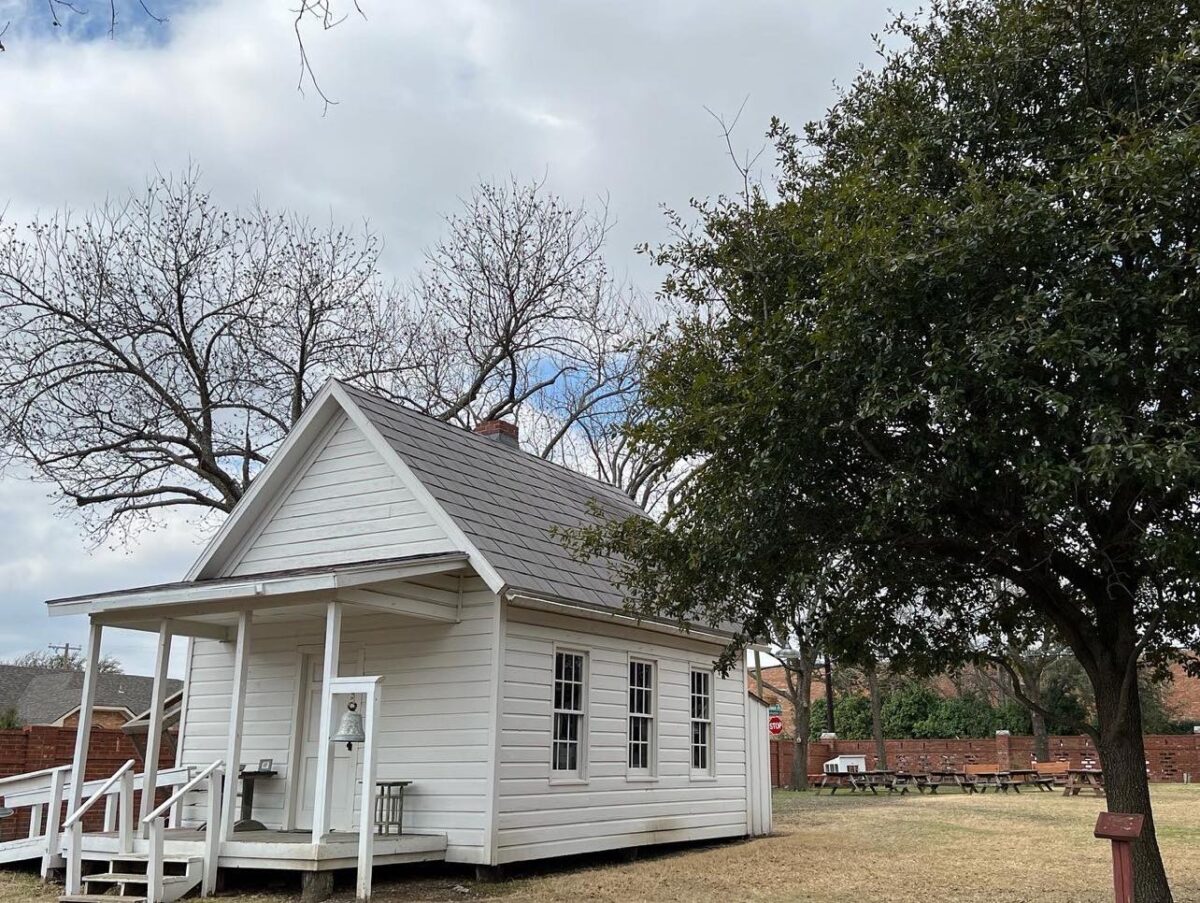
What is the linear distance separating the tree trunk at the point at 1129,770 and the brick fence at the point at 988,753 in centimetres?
2375

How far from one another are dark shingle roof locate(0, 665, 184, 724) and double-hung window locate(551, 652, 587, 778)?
39853 mm

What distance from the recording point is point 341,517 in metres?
13.7

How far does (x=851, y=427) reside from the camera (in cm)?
848

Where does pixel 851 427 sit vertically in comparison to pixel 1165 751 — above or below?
above

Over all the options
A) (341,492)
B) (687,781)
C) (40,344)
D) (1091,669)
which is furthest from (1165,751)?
(40,344)

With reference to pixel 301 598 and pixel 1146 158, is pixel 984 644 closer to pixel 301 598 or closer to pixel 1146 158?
pixel 1146 158

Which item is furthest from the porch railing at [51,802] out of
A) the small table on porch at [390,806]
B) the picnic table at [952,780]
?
the picnic table at [952,780]

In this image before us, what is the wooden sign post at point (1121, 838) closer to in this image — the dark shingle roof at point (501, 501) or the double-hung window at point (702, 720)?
the dark shingle roof at point (501, 501)

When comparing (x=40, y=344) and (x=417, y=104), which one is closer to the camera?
(x=417, y=104)

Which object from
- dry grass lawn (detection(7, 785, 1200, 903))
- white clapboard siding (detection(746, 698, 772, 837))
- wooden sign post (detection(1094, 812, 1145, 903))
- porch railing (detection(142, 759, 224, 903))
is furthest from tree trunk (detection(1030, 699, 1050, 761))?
porch railing (detection(142, 759, 224, 903))

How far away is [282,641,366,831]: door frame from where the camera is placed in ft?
42.2

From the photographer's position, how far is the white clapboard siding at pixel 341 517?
13.1m

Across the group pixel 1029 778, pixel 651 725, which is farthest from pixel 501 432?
pixel 1029 778

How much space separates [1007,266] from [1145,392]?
4.56ft
